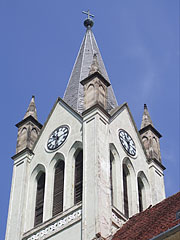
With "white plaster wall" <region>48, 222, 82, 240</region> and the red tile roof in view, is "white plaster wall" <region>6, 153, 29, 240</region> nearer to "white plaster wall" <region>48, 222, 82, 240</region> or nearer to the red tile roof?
"white plaster wall" <region>48, 222, 82, 240</region>

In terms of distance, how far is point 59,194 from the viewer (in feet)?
101

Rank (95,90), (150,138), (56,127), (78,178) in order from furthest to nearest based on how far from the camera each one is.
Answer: (150,138), (56,127), (95,90), (78,178)

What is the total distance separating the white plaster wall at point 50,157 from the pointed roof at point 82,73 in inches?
45.0

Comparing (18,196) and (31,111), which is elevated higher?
(31,111)

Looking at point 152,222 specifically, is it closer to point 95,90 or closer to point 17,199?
point 17,199

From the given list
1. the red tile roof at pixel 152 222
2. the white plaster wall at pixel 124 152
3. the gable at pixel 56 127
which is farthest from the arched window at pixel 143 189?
the red tile roof at pixel 152 222

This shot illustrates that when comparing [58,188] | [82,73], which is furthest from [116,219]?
[82,73]

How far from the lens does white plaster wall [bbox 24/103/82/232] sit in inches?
1205

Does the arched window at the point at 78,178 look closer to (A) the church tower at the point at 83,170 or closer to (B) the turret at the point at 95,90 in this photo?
(A) the church tower at the point at 83,170

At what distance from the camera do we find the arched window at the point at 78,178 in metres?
29.5

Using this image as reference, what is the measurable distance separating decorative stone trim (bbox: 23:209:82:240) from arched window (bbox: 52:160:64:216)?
40.9 inches

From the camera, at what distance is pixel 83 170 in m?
29.3

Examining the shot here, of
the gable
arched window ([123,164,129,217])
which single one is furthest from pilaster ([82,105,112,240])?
arched window ([123,164,129,217])

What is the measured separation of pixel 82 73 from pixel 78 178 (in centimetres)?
969
